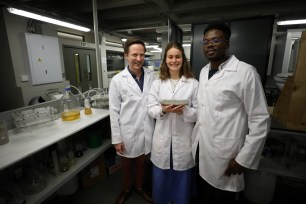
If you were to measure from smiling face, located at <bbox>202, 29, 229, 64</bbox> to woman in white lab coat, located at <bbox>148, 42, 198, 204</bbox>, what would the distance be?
261 millimetres

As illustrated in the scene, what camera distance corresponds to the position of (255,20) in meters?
2.16

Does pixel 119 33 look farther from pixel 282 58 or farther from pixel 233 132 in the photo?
pixel 233 132

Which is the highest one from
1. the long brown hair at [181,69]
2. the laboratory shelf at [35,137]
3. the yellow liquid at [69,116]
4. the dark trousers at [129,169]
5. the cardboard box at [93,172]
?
the long brown hair at [181,69]

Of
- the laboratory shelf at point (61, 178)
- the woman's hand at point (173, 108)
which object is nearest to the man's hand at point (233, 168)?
the woman's hand at point (173, 108)

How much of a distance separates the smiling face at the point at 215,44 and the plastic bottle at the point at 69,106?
1379mm

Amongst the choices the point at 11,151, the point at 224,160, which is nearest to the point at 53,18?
the point at 11,151

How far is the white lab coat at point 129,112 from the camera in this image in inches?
58.5

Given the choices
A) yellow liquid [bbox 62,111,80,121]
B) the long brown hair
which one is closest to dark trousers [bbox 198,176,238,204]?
the long brown hair

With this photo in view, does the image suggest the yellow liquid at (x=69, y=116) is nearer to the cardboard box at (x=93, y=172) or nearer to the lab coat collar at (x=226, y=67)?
the cardboard box at (x=93, y=172)

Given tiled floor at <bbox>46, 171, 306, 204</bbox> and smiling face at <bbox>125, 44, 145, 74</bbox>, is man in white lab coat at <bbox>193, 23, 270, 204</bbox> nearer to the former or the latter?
smiling face at <bbox>125, 44, 145, 74</bbox>

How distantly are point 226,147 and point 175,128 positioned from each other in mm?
Answer: 389

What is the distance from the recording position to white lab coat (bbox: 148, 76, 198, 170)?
1.35 metres

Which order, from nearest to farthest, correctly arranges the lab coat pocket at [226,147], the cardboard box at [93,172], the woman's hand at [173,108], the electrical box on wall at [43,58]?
the lab coat pocket at [226,147], the woman's hand at [173,108], the cardboard box at [93,172], the electrical box on wall at [43,58]

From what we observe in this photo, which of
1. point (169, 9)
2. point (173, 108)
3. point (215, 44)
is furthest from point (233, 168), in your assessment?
point (169, 9)
